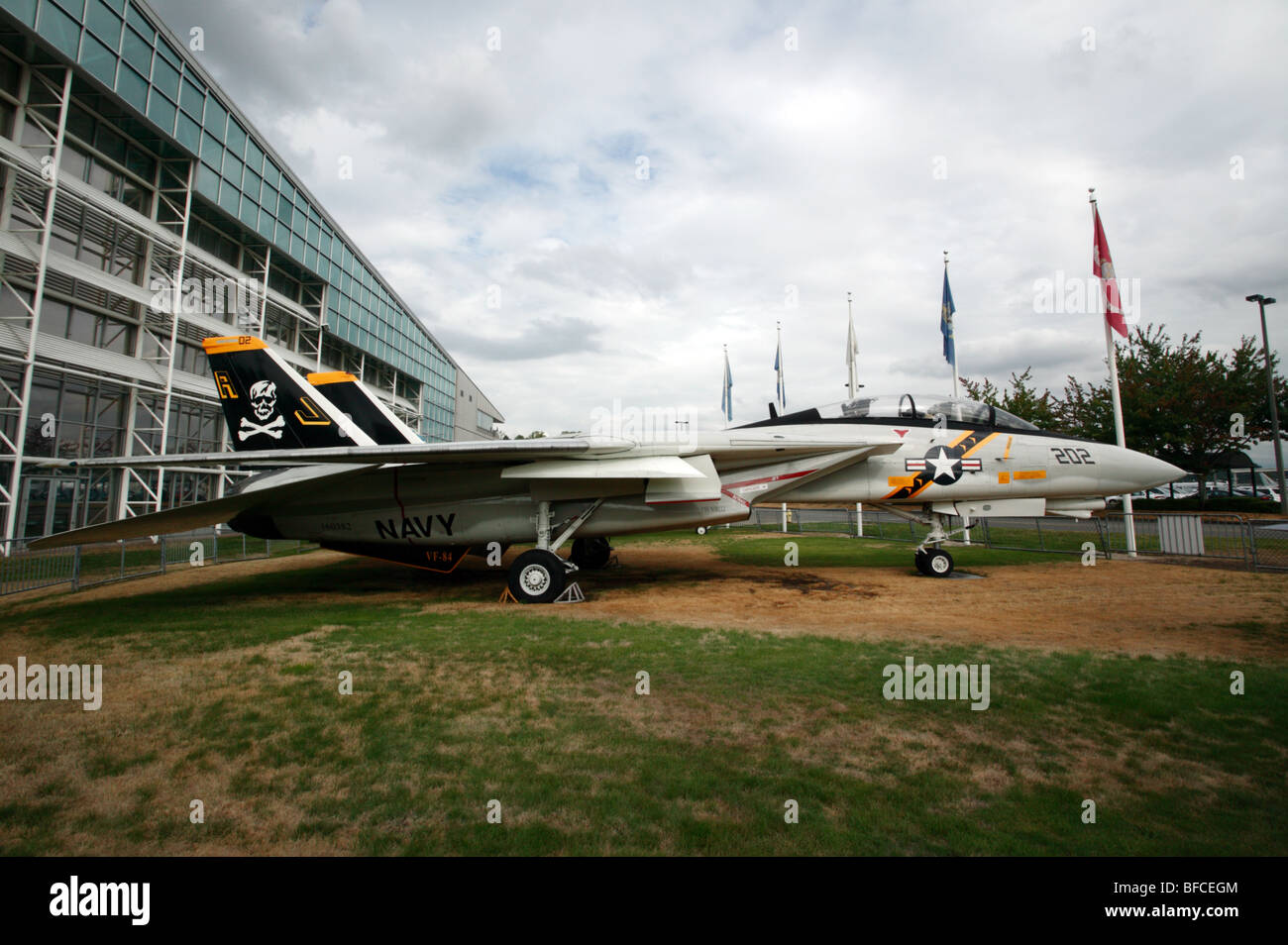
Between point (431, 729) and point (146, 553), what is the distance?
14785 millimetres

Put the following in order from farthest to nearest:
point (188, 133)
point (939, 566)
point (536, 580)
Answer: point (188, 133) < point (939, 566) < point (536, 580)

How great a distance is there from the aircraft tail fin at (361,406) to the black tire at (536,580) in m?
5.48

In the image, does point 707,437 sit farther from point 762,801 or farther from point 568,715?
point 762,801

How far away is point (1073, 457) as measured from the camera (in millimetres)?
10578

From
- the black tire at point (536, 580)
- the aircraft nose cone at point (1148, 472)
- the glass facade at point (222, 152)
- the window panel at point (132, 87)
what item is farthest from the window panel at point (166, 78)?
the aircraft nose cone at point (1148, 472)

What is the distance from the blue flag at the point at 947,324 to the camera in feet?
63.3

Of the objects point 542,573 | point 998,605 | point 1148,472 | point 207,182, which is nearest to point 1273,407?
point 1148,472

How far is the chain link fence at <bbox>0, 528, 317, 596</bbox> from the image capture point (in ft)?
32.6

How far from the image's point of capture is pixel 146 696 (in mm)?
4480

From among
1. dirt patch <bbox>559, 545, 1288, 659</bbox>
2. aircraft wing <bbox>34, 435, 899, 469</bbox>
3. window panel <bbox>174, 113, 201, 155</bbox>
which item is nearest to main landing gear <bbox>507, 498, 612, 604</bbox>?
dirt patch <bbox>559, 545, 1288, 659</bbox>

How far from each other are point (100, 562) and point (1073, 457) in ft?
69.8

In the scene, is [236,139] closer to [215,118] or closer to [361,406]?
[215,118]
